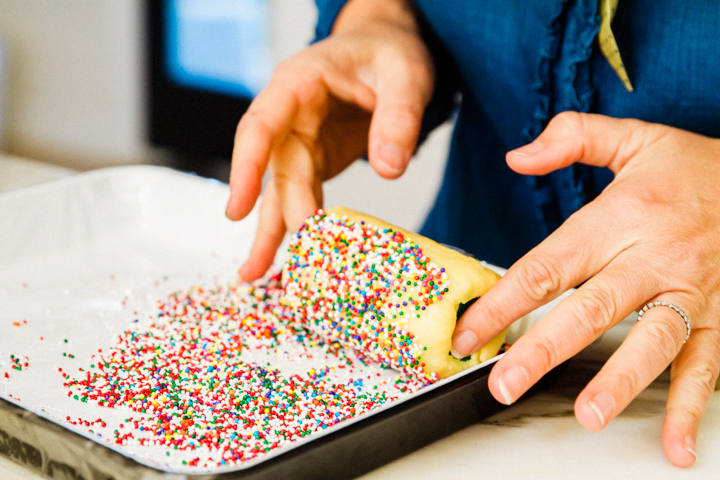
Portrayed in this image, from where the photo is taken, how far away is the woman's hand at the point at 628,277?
54 centimetres

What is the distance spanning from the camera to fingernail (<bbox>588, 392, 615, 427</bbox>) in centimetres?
50

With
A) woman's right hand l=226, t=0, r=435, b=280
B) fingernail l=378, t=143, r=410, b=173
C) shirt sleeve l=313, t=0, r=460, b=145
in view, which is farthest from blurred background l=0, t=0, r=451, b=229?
fingernail l=378, t=143, r=410, b=173

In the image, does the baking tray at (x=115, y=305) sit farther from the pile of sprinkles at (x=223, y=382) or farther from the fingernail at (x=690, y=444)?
the fingernail at (x=690, y=444)

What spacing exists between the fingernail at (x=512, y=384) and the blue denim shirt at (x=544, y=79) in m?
0.36

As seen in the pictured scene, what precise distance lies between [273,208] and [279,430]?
37 cm

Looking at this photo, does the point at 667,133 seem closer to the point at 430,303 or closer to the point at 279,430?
the point at 430,303

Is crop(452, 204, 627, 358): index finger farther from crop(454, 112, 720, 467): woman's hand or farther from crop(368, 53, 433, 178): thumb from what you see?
crop(368, 53, 433, 178): thumb

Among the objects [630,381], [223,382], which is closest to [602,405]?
[630,381]

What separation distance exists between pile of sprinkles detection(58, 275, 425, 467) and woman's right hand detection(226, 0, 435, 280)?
11cm

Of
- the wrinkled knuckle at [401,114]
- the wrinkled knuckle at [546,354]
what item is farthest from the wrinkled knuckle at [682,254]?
the wrinkled knuckle at [401,114]

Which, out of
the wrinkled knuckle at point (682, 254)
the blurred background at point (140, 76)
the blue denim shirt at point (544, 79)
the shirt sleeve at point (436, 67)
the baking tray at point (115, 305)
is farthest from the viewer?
the blurred background at point (140, 76)

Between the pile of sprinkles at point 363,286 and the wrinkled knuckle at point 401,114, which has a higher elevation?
the wrinkled knuckle at point 401,114

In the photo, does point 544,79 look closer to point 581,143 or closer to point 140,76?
point 581,143

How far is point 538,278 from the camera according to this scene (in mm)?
579
